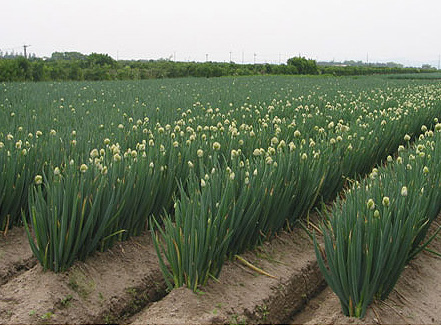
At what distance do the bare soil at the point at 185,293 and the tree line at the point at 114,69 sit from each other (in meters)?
22.2

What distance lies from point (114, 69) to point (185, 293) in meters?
Answer: 34.3

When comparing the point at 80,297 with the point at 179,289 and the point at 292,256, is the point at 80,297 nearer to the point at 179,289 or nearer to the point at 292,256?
the point at 179,289

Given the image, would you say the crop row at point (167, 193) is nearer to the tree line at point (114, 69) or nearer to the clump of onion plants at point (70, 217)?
the clump of onion plants at point (70, 217)

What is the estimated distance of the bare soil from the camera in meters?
2.44

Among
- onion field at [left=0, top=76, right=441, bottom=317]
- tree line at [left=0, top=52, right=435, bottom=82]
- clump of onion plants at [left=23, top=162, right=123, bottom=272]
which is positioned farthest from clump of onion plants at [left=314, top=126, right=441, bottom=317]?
tree line at [left=0, top=52, right=435, bottom=82]

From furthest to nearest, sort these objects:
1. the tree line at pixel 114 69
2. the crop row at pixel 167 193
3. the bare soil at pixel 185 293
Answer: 1. the tree line at pixel 114 69
2. the crop row at pixel 167 193
3. the bare soil at pixel 185 293

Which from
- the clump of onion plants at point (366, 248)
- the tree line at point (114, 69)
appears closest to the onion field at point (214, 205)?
the clump of onion plants at point (366, 248)

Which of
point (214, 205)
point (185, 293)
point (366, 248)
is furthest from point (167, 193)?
point (366, 248)

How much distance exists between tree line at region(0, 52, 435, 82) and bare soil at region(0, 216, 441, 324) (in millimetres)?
22190

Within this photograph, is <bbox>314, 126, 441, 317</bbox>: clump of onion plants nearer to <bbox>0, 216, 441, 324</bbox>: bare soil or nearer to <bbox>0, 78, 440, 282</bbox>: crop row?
<bbox>0, 216, 441, 324</bbox>: bare soil

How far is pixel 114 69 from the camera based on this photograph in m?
35.0

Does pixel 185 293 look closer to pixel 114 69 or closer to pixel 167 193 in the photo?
pixel 167 193

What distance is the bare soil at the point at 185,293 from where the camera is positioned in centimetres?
244

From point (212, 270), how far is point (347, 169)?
232 cm
